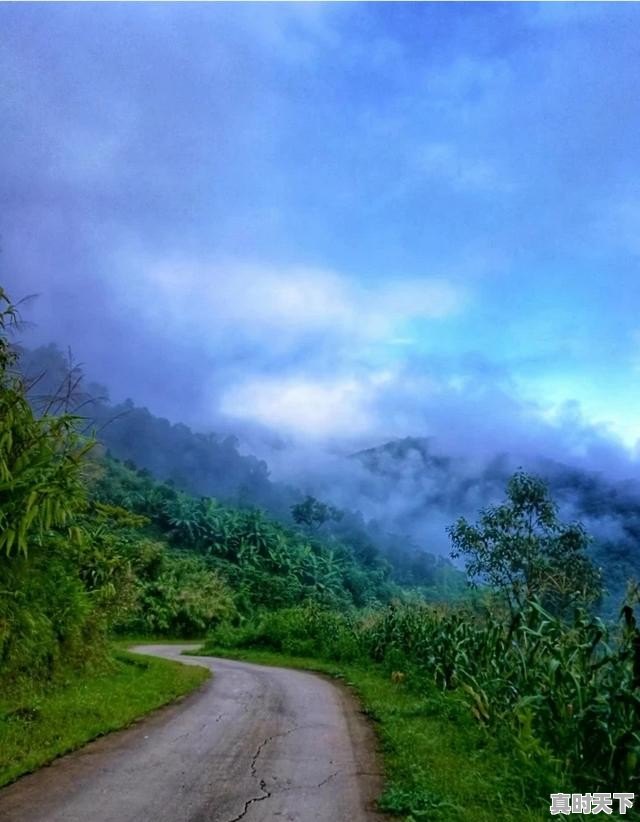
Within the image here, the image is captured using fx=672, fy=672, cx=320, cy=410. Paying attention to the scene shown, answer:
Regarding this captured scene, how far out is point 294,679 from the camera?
17.5 m

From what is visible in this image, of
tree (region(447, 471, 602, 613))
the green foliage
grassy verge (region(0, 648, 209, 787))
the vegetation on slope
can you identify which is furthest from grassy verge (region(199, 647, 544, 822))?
the green foliage

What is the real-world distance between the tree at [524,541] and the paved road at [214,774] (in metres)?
14.3

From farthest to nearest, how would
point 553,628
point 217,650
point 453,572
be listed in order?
point 453,572 → point 217,650 → point 553,628

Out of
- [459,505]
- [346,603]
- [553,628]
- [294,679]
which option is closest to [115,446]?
[346,603]

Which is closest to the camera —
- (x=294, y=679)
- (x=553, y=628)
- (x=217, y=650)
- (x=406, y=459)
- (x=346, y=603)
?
(x=553, y=628)

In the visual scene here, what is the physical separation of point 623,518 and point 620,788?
185 ft

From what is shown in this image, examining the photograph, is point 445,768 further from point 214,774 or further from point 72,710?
point 72,710

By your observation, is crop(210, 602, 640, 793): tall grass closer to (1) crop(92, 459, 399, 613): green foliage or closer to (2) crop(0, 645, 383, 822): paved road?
(2) crop(0, 645, 383, 822): paved road

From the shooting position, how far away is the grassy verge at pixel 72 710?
292 inches

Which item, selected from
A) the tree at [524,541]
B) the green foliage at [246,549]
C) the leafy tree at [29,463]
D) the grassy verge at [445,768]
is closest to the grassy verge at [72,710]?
the leafy tree at [29,463]

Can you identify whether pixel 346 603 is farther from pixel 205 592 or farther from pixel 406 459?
pixel 406 459

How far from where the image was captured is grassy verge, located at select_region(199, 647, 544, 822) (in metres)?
5.64

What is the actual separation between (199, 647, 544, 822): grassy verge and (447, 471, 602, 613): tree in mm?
12933

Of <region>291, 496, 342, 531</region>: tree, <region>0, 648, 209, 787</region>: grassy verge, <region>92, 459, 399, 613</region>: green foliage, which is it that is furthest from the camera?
<region>291, 496, 342, 531</region>: tree
